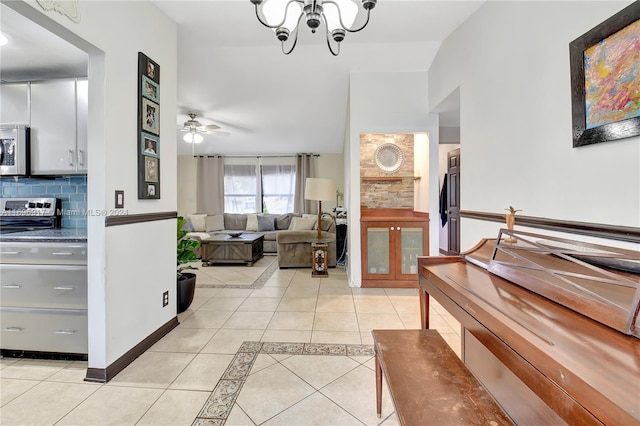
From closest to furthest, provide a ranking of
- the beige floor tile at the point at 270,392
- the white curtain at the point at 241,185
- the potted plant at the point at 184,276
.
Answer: the beige floor tile at the point at 270,392 → the potted plant at the point at 184,276 → the white curtain at the point at 241,185

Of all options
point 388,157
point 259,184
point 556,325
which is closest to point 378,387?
point 556,325

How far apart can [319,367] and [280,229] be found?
4.68 m

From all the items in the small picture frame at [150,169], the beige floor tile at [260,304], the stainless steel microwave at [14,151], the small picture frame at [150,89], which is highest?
the small picture frame at [150,89]

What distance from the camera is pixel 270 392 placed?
5.20 ft

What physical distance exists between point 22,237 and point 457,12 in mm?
3808

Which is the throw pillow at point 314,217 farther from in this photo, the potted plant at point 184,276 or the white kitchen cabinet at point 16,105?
the white kitchen cabinet at point 16,105

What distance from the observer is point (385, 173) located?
163 inches

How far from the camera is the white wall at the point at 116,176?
167 cm

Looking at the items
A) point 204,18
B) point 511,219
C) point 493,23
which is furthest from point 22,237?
point 493,23

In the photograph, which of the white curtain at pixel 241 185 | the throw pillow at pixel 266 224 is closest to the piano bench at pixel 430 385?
the throw pillow at pixel 266 224

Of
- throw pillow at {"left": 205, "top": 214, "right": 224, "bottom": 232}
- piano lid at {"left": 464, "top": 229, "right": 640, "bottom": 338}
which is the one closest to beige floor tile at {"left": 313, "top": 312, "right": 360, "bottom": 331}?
piano lid at {"left": 464, "top": 229, "right": 640, "bottom": 338}

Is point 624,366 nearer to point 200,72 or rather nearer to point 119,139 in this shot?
point 119,139

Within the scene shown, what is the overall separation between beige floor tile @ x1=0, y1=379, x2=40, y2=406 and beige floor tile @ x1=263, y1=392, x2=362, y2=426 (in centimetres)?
151

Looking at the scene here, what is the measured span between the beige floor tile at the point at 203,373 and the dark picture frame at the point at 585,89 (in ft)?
7.85
